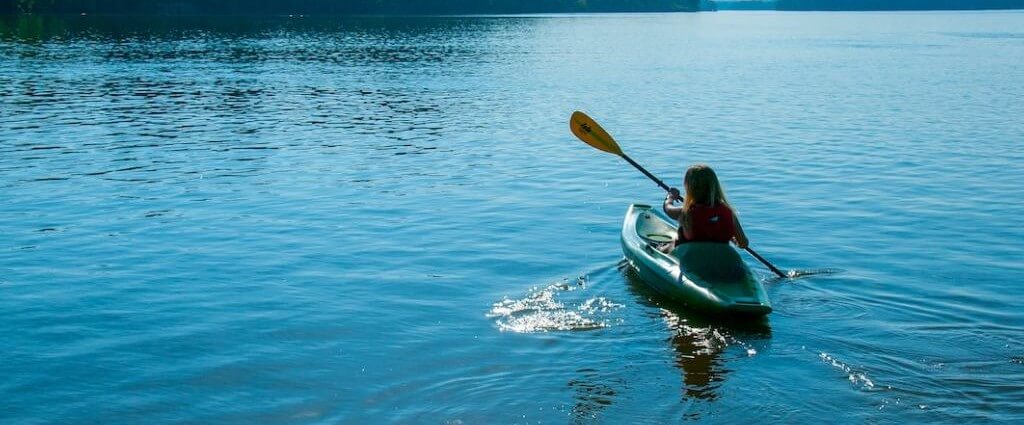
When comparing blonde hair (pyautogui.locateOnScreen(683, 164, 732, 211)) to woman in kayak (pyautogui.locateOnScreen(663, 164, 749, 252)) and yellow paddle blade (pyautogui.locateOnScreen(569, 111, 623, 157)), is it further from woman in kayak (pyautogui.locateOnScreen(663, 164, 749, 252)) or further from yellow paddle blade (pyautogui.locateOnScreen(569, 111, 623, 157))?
yellow paddle blade (pyautogui.locateOnScreen(569, 111, 623, 157))

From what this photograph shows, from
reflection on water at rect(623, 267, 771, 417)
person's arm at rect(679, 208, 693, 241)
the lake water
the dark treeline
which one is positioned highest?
person's arm at rect(679, 208, 693, 241)

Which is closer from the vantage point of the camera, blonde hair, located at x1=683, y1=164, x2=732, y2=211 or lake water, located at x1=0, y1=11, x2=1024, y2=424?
lake water, located at x1=0, y1=11, x2=1024, y2=424

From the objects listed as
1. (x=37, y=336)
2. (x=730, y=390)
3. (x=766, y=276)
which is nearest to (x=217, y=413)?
(x=37, y=336)

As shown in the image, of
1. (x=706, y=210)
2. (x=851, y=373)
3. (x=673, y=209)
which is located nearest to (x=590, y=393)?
(x=851, y=373)

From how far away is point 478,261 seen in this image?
1468cm

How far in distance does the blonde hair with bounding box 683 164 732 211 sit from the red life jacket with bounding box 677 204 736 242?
66 millimetres

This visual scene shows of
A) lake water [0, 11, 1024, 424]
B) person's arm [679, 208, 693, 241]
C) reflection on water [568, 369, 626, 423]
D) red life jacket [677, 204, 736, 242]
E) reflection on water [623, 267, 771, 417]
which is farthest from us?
person's arm [679, 208, 693, 241]

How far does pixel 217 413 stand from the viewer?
9.02 meters

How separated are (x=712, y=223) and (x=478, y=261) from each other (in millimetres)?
4084

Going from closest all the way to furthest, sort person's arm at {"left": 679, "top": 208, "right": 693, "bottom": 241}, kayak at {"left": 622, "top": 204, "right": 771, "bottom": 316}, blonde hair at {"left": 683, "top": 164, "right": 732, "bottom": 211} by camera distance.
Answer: kayak at {"left": 622, "top": 204, "right": 771, "bottom": 316} < blonde hair at {"left": 683, "top": 164, "right": 732, "bottom": 211} < person's arm at {"left": 679, "top": 208, "right": 693, "bottom": 241}

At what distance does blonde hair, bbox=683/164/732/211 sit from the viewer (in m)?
11.4

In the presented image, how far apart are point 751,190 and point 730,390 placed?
11.3 metres

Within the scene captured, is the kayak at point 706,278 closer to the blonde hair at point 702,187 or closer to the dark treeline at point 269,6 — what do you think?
the blonde hair at point 702,187

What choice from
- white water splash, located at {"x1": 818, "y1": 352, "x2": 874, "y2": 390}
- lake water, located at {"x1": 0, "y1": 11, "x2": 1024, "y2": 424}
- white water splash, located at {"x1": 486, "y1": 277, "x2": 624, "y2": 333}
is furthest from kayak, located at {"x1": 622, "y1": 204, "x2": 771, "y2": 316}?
white water splash, located at {"x1": 818, "y1": 352, "x2": 874, "y2": 390}
